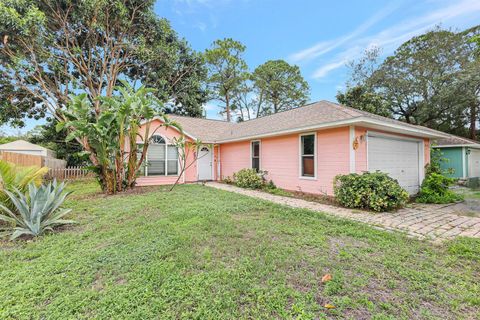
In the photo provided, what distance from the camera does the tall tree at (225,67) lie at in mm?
23234

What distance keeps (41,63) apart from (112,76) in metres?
3.42

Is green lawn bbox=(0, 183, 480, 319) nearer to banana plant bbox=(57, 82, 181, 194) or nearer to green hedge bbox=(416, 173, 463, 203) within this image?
banana plant bbox=(57, 82, 181, 194)

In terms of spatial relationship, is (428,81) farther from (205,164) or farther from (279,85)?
(205,164)

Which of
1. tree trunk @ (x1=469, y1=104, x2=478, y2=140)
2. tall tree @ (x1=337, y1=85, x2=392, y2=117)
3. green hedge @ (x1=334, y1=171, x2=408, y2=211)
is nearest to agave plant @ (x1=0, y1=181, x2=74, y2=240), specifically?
green hedge @ (x1=334, y1=171, x2=408, y2=211)

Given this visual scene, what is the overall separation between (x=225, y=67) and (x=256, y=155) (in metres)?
17.2

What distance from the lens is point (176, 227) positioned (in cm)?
425

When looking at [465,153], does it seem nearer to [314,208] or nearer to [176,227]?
[314,208]

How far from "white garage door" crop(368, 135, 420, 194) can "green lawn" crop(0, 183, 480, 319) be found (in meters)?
4.00

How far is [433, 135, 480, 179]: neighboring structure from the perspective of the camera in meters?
12.7

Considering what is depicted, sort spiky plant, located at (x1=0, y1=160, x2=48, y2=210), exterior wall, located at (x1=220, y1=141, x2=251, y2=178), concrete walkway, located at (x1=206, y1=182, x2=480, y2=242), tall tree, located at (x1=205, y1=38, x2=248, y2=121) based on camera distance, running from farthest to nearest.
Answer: tall tree, located at (x1=205, y1=38, x2=248, y2=121), exterior wall, located at (x1=220, y1=141, x2=251, y2=178), spiky plant, located at (x1=0, y1=160, x2=48, y2=210), concrete walkway, located at (x1=206, y1=182, x2=480, y2=242)

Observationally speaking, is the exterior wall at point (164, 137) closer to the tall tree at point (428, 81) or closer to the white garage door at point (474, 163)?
the tall tree at point (428, 81)

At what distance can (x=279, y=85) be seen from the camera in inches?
994

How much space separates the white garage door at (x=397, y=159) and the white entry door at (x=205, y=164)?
8815mm

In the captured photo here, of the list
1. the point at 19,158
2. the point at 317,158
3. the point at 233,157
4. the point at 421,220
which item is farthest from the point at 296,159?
the point at 19,158
